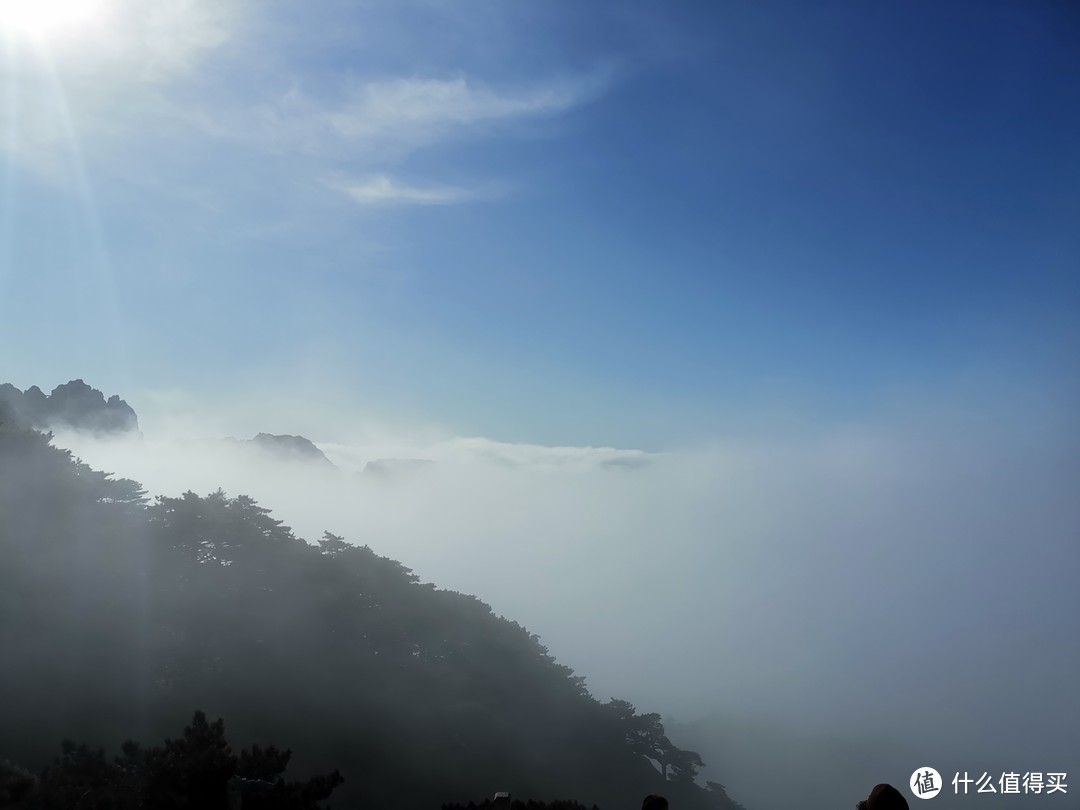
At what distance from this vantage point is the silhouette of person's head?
230 inches

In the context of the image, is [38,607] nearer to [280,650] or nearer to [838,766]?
[280,650]

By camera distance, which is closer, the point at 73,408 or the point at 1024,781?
the point at 1024,781

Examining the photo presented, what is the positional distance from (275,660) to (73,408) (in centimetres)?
5599

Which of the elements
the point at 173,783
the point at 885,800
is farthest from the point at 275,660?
the point at 885,800

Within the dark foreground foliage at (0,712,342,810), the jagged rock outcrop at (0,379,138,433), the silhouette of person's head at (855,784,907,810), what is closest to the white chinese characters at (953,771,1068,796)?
the silhouette of person's head at (855,784,907,810)

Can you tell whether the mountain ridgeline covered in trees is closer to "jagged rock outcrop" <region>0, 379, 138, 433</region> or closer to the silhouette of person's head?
the silhouette of person's head

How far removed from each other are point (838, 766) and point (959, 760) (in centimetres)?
6056

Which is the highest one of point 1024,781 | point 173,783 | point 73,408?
point 73,408

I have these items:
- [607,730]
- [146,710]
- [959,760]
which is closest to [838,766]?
[959,760]

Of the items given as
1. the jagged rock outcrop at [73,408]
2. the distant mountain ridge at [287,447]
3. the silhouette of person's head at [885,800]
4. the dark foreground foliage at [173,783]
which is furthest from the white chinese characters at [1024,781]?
the distant mountain ridge at [287,447]

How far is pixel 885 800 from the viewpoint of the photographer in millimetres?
5895

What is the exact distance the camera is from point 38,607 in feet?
84.6

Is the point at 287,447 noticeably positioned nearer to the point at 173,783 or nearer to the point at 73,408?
the point at 73,408

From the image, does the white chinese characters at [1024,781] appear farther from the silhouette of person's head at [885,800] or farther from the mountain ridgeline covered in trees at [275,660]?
the mountain ridgeline covered in trees at [275,660]
